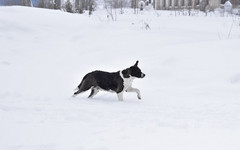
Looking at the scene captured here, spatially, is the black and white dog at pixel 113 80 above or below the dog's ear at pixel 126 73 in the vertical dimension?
below

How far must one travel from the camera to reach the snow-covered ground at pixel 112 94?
10.7 feet

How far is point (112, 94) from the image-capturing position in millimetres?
6301

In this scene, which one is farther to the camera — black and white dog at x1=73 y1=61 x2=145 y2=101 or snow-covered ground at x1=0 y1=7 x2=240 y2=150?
black and white dog at x1=73 y1=61 x2=145 y2=101

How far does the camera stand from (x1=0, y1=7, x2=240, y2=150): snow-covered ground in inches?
128

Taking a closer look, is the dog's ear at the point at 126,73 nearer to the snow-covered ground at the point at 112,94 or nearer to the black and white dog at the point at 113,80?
the black and white dog at the point at 113,80

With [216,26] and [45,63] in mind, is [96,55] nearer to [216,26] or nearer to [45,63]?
[45,63]

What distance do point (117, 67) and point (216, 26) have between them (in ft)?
23.3

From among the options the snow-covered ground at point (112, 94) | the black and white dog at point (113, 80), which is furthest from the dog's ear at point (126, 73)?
the snow-covered ground at point (112, 94)

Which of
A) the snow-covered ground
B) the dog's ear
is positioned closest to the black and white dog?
the dog's ear

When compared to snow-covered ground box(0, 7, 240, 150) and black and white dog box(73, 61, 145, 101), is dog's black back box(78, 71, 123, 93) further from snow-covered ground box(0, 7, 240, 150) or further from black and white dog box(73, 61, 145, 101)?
snow-covered ground box(0, 7, 240, 150)

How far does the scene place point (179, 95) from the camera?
19.8 ft

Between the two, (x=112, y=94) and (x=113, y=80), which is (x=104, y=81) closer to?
(x=113, y=80)

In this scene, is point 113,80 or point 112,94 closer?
point 113,80

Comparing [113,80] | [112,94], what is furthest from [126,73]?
[112,94]
